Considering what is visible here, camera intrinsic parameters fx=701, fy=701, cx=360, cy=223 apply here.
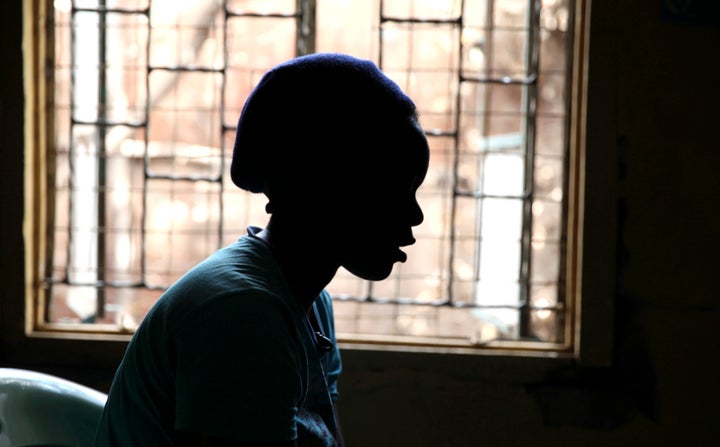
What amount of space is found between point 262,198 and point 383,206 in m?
1.17

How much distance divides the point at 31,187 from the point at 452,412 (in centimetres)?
129

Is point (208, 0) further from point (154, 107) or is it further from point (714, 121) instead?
point (714, 121)

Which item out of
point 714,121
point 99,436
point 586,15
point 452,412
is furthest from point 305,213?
point 714,121

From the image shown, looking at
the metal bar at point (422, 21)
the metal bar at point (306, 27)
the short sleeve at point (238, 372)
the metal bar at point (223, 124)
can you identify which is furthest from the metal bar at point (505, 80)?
the short sleeve at point (238, 372)

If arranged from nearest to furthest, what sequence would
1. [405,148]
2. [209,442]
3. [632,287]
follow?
[209,442], [405,148], [632,287]

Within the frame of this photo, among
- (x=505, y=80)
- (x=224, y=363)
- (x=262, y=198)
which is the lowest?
(x=224, y=363)

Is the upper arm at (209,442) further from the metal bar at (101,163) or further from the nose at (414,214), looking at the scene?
the metal bar at (101,163)

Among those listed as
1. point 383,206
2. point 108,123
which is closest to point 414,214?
point 383,206

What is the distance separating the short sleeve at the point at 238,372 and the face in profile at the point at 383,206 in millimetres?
151

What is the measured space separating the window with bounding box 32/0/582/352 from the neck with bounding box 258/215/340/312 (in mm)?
1000

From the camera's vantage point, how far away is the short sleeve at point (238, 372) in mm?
741

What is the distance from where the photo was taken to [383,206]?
2.89 feet

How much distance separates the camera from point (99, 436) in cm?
92

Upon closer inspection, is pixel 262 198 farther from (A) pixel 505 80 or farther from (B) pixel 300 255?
(B) pixel 300 255
